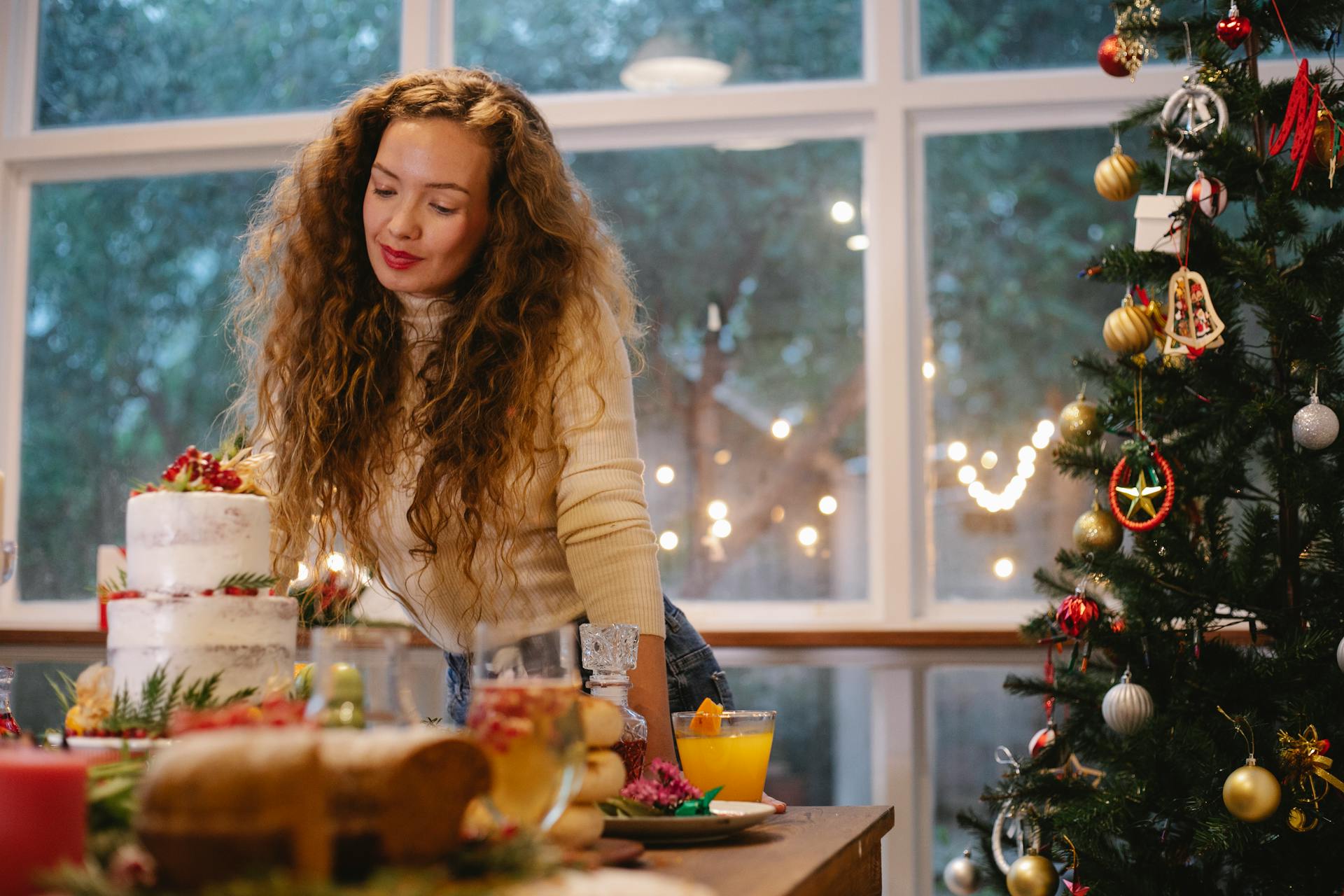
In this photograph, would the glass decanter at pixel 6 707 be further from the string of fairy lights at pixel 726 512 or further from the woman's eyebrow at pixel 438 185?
the string of fairy lights at pixel 726 512

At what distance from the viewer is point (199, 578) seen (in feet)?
2.82

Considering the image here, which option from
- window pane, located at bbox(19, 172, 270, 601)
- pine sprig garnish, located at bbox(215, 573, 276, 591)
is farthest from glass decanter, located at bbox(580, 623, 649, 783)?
window pane, located at bbox(19, 172, 270, 601)

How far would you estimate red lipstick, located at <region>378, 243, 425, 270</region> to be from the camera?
1.52m

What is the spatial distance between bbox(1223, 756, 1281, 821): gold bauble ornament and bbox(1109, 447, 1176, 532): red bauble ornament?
1.27 feet

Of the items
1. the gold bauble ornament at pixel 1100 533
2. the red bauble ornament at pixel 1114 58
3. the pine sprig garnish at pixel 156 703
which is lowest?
the pine sprig garnish at pixel 156 703

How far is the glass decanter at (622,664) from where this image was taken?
39.9 inches

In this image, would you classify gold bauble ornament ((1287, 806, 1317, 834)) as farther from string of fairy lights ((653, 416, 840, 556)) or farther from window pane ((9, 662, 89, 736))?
window pane ((9, 662, 89, 736))

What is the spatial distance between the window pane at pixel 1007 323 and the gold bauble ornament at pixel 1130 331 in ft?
2.96

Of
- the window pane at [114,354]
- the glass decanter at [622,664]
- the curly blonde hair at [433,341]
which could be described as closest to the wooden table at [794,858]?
the glass decanter at [622,664]

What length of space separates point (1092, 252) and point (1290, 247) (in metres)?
1.04

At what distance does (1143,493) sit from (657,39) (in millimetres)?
1774

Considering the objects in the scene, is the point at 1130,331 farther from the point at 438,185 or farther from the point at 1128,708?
the point at 438,185

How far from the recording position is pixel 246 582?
0.87 m

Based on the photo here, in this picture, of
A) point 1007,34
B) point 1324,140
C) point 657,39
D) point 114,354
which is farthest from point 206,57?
point 1324,140
